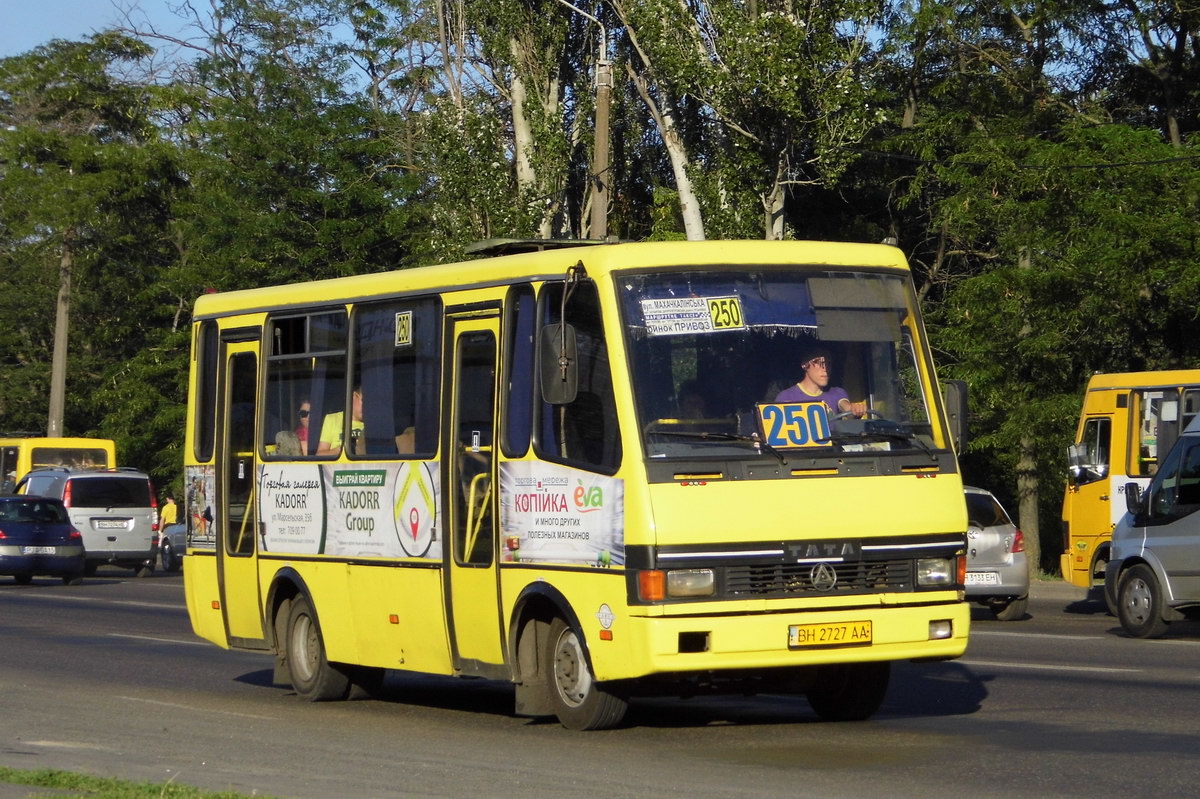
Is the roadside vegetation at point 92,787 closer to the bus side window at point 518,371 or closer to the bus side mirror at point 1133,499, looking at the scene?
the bus side window at point 518,371

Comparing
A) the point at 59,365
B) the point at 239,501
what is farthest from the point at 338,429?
the point at 59,365

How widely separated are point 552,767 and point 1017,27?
91.2 ft

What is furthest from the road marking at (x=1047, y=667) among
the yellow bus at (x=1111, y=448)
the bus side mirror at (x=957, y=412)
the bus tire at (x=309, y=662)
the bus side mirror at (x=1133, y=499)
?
the yellow bus at (x=1111, y=448)

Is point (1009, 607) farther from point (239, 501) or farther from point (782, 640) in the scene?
point (782, 640)

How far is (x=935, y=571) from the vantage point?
430 inches

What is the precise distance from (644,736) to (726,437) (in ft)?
6.17

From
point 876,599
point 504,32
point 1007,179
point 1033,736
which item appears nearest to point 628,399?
point 876,599

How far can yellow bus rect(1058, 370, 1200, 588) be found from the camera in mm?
24125

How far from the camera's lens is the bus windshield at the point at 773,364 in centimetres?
1070

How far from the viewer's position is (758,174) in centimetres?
3369

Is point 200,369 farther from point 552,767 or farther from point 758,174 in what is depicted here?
point 758,174

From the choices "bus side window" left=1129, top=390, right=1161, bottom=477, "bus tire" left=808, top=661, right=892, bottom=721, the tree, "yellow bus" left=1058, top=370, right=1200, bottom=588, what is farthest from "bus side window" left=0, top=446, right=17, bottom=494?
"bus tire" left=808, top=661, right=892, bottom=721

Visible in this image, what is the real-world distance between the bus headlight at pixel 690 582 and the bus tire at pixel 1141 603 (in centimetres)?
944

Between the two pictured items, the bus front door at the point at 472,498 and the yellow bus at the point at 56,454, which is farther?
the yellow bus at the point at 56,454
